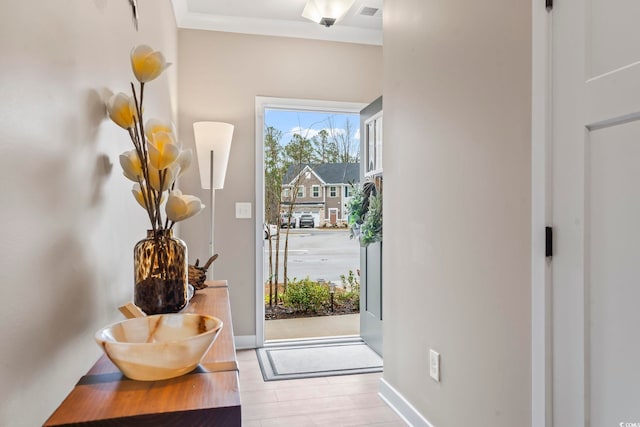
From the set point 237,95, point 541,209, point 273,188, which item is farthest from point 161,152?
point 273,188

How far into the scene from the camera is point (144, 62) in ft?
3.41

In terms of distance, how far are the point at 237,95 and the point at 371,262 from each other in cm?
174

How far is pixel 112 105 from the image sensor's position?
1065 mm

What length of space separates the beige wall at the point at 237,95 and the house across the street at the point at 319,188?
3.63 feet

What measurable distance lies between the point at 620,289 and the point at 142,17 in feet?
6.37

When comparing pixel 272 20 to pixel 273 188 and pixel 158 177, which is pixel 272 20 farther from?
pixel 158 177

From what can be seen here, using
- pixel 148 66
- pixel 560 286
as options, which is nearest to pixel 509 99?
pixel 560 286

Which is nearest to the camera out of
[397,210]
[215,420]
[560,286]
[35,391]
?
[215,420]

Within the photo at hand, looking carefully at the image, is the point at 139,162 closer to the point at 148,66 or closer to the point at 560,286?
the point at 148,66

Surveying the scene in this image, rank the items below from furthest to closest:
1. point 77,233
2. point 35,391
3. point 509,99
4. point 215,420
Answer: point 509,99
point 77,233
point 35,391
point 215,420

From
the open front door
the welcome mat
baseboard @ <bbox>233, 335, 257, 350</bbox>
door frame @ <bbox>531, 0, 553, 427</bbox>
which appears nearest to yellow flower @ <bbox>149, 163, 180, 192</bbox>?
door frame @ <bbox>531, 0, 553, 427</bbox>

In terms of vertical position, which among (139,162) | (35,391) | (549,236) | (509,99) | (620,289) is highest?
(509,99)

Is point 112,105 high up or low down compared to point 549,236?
up

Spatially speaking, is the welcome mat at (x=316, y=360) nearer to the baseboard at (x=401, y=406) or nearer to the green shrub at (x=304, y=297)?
the baseboard at (x=401, y=406)
